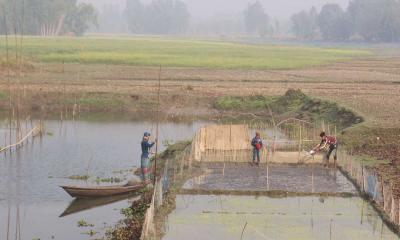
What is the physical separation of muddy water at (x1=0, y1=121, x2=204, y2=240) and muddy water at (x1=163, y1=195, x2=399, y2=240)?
231 centimetres

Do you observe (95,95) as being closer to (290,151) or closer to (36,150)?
(36,150)

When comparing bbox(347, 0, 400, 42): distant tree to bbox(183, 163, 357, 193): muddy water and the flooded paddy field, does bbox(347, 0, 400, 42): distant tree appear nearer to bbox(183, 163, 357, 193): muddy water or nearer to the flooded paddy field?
bbox(183, 163, 357, 193): muddy water

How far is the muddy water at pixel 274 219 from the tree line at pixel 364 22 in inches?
5699

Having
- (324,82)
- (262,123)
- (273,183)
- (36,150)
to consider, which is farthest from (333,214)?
(324,82)

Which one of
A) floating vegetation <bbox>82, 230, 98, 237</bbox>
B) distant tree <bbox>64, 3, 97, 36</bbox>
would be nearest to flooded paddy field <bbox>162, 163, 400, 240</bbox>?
floating vegetation <bbox>82, 230, 98, 237</bbox>

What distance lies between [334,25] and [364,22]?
1261 centimetres

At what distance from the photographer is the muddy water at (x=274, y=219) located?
18.2 metres

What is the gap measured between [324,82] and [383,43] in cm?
11442

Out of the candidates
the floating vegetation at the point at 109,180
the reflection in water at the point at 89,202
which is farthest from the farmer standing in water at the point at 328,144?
the reflection in water at the point at 89,202

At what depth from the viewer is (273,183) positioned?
2373 centimetres

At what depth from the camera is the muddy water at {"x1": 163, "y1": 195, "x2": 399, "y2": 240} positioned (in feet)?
59.6

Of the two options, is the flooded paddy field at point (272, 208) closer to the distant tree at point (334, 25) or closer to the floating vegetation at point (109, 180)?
the floating vegetation at point (109, 180)

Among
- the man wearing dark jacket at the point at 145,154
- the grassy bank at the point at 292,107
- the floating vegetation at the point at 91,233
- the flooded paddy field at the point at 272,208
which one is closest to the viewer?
the flooded paddy field at the point at 272,208

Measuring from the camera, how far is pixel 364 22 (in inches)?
6663
